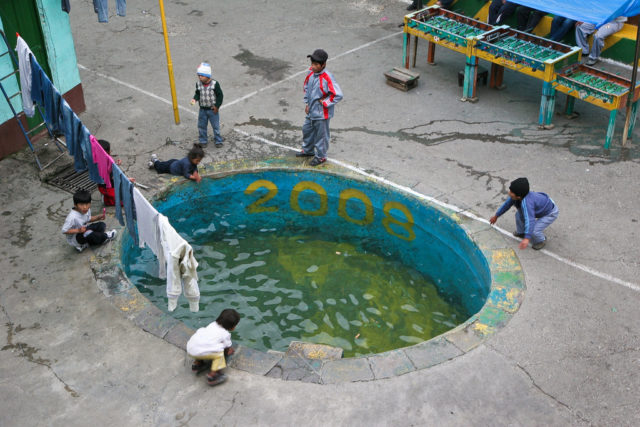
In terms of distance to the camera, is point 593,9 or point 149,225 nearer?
point 149,225

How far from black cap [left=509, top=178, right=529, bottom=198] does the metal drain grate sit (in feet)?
19.8

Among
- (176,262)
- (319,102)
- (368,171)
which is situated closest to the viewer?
(176,262)

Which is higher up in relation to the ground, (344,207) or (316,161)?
(316,161)

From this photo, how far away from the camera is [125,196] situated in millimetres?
7855

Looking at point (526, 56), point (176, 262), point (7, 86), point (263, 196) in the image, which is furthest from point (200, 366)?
point (526, 56)

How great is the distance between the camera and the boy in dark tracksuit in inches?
375

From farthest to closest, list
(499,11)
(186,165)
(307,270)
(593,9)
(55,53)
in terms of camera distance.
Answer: (499,11), (55,53), (593,9), (186,165), (307,270)

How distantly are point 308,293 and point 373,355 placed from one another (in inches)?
72.6

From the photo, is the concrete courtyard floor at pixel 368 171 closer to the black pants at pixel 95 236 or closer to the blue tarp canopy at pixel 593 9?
the black pants at pixel 95 236

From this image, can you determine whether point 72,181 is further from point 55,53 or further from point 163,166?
point 55,53

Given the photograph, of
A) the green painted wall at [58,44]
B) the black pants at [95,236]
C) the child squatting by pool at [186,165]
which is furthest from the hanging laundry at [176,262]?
the green painted wall at [58,44]

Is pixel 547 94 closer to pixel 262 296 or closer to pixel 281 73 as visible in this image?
pixel 281 73

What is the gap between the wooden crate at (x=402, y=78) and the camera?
1248cm

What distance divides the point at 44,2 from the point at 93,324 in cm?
590
